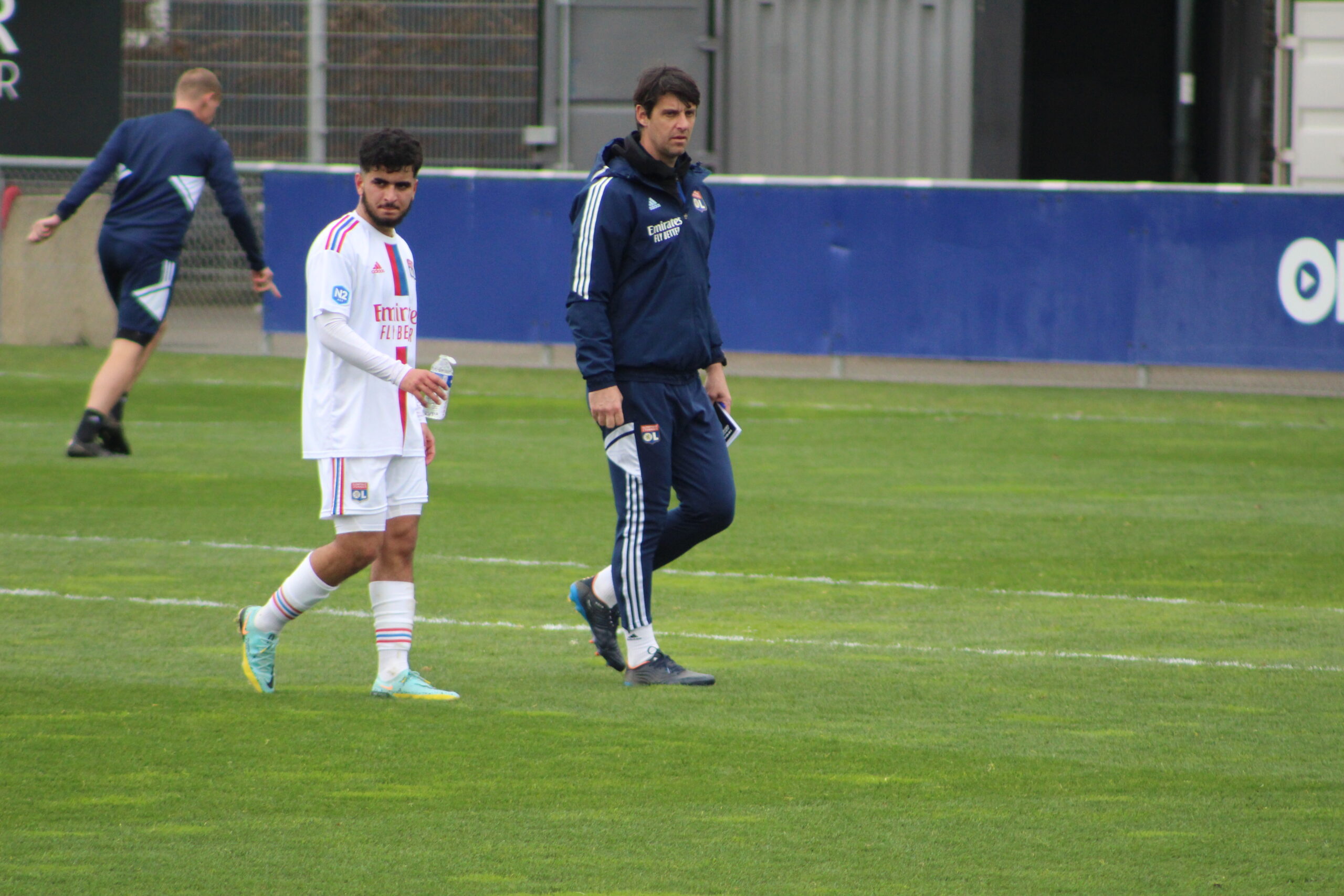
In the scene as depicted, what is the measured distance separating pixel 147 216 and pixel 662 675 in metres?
6.30

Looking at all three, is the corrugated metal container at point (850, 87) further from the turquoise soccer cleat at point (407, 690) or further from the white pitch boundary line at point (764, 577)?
the turquoise soccer cleat at point (407, 690)

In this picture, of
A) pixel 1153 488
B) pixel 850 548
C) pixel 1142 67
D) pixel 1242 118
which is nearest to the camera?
pixel 850 548

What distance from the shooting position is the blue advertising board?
16.1m

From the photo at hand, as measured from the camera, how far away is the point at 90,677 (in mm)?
6062

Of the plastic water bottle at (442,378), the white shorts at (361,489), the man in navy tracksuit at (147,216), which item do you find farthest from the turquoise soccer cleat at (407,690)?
the man in navy tracksuit at (147,216)

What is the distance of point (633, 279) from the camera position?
6008 millimetres

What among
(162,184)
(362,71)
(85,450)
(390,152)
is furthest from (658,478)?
(362,71)

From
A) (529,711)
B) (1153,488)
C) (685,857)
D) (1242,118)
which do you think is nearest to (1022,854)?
(685,857)

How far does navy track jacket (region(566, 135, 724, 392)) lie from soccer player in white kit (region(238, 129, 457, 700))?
1.71 feet

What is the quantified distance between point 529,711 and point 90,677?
4.60ft

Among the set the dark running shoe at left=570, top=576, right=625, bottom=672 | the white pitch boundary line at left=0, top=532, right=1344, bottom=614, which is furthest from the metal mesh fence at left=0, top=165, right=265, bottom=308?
the dark running shoe at left=570, top=576, right=625, bottom=672

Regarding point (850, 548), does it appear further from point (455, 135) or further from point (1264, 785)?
point (455, 135)

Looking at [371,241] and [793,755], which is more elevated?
[371,241]

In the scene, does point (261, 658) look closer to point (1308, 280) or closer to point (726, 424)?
point (726, 424)
